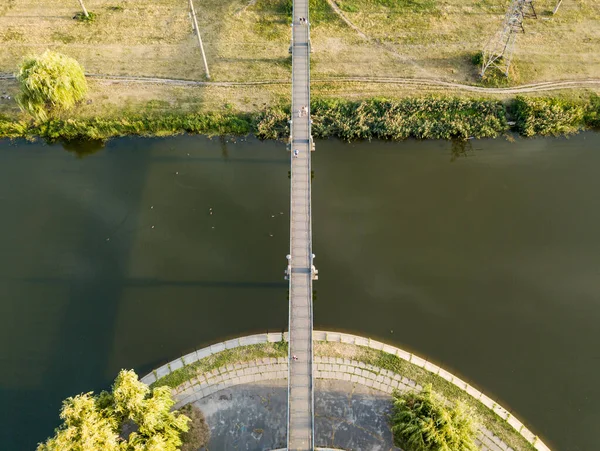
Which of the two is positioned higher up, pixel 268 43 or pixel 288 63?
pixel 268 43

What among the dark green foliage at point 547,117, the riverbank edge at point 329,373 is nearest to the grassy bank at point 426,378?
the riverbank edge at point 329,373

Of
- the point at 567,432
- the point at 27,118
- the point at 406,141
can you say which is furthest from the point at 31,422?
the point at 406,141

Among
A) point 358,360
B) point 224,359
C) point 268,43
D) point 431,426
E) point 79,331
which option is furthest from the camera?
point 268,43

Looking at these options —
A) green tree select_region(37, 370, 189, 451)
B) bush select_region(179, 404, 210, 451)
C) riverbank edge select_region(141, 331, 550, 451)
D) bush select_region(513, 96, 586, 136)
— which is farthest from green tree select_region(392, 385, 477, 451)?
bush select_region(513, 96, 586, 136)

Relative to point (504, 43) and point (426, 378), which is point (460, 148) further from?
point (426, 378)

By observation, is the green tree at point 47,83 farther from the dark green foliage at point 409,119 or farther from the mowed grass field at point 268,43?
the dark green foliage at point 409,119

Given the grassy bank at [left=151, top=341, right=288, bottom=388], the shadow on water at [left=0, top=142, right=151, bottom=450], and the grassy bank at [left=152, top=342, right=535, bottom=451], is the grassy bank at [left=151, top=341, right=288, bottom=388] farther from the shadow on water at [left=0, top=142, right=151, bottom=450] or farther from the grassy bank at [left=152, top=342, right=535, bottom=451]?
the shadow on water at [left=0, top=142, right=151, bottom=450]

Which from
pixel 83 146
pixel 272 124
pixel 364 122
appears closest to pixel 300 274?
pixel 272 124
